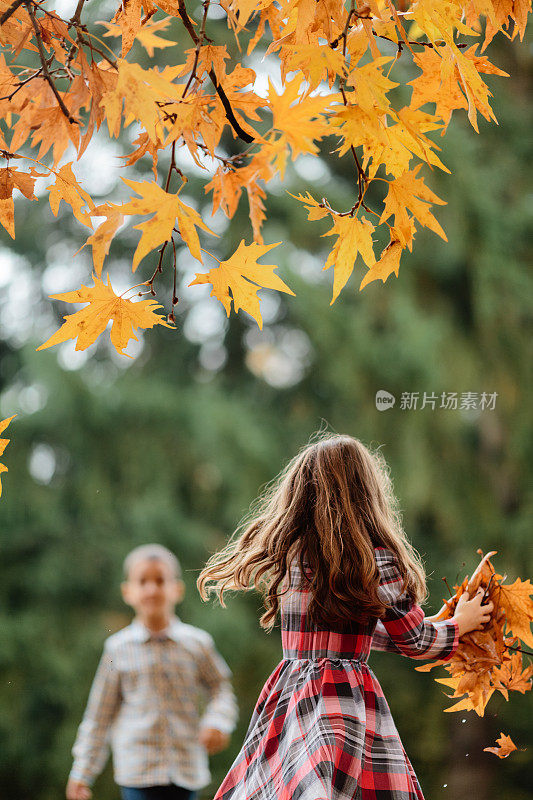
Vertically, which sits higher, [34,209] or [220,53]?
[34,209]

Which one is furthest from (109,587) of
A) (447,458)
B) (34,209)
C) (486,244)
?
(486,244)

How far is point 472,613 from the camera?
112cm

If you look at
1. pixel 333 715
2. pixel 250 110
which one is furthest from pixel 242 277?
pixel 333 715

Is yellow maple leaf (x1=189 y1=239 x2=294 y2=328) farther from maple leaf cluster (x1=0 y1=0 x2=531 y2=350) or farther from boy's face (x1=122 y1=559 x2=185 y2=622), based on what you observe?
boy's face (x1=122 y1=559 x2=185 y2=622)

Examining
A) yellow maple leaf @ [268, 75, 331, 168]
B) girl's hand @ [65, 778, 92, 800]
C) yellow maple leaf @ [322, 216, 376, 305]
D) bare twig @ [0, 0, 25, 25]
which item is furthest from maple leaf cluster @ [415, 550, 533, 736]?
girl's hand @ [65, 778, 92, 800]

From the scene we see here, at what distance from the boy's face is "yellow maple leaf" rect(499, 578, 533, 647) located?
3.24 feet

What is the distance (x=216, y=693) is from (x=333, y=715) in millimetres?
878

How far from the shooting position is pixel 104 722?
1.80 metres

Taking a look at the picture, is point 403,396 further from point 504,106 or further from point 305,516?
point 305,516

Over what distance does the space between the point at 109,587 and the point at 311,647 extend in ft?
6.65

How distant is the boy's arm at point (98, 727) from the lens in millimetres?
1750

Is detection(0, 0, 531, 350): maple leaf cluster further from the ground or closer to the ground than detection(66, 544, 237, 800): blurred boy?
further from the ground

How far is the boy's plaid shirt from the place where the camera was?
5.79ft

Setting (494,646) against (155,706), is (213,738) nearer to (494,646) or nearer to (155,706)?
(155,706)
